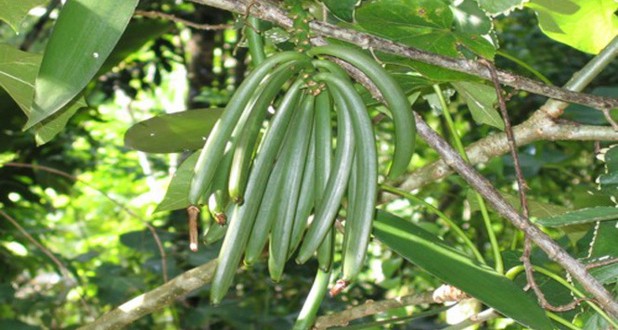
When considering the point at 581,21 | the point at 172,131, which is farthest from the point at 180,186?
the point at 581,21

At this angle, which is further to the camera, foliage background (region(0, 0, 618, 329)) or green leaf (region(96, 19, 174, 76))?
foliage background (region(0, 0, 618, 329))

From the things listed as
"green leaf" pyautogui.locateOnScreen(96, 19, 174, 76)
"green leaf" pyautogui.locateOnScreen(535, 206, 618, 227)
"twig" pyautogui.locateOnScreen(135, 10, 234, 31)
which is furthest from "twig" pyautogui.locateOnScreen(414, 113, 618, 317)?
"green leaf" pyautogui.locateOnScreen(96, 19, 174, 76)

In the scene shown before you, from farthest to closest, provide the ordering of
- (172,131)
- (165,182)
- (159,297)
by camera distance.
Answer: (165,182) < (159,297) < (172,131)

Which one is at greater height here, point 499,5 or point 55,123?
point 499,5

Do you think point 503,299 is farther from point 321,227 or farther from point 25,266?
point 25,266

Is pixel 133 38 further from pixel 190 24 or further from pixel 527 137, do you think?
pixel 527 137

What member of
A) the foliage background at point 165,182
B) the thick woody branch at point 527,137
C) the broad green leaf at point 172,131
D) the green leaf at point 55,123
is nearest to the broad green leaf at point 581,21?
the thick woody branch at point 527,137

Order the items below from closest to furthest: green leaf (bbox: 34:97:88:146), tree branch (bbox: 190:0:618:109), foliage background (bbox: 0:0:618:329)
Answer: tree branch (bbox: 190:0:618:109) → green leaf (bbox: 34:97:88:146) → foliage background (bbox: 0:0:618:329)

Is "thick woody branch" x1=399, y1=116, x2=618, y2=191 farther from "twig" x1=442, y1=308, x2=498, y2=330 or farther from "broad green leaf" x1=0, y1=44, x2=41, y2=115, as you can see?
"broad green leaf" x1=0, y1=44, x2=41, y2=115
